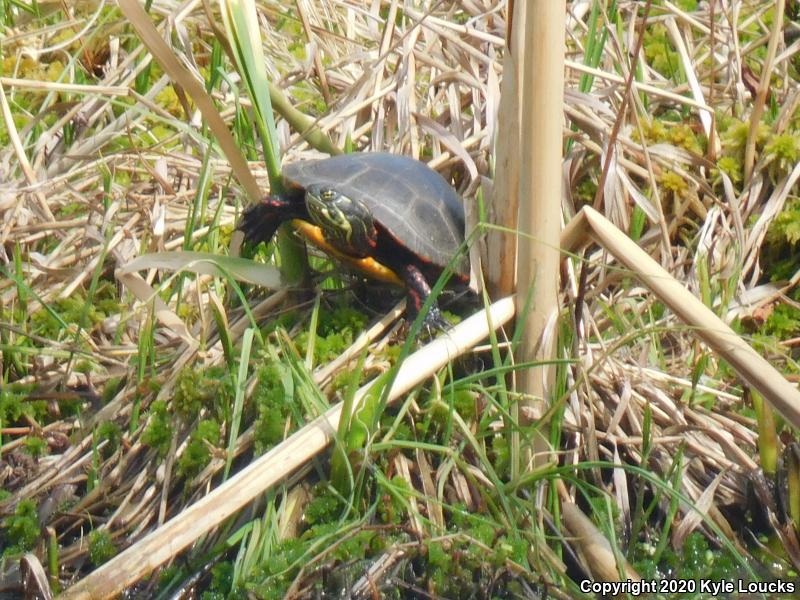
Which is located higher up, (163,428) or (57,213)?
(57,213)

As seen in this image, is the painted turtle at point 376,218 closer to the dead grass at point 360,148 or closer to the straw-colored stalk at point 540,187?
the dead grass at point 360,148

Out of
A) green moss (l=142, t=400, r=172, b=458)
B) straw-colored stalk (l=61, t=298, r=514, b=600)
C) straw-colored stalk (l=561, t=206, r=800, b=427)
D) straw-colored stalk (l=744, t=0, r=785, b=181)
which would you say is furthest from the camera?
straw-colored stalk (l=744, t=0, r=785, b=181)

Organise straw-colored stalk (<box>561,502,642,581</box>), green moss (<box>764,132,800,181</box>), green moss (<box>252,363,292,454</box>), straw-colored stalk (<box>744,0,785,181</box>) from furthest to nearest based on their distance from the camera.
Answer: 1. green moss (<box>764,132,800,181</box>)
2. straw-colored stalk (<box>744,0,785,181</box>)
3. green moss (<box>252,363,292,454</box>)
4. straw-colored stalk (<box>561,502,642,581</box>)

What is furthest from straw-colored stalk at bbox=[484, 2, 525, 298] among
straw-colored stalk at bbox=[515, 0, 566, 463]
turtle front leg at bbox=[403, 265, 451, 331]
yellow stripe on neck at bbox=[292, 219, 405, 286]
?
yellow stripe on neck at bbox=[292, 219, 405, 286]

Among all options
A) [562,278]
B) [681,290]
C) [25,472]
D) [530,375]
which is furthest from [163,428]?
[681,290]

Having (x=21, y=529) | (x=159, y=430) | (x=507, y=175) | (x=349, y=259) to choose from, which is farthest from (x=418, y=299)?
(x=21, y=529)

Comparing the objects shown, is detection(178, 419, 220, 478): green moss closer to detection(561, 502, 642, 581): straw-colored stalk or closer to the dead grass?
the dead grass

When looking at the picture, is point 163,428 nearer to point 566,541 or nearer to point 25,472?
point 25,472
